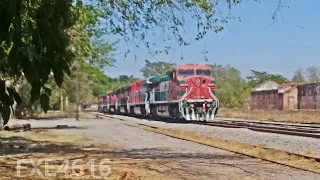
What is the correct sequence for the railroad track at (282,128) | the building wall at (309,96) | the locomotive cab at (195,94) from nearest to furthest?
1. the railroad track at (282,128)
2. the locomotive cab at (195,94)
3. the building wall at (309,96)

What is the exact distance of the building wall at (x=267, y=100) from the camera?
61647mm

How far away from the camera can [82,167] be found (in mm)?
8484

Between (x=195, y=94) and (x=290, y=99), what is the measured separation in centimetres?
3678

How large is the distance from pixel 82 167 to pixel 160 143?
6.67m

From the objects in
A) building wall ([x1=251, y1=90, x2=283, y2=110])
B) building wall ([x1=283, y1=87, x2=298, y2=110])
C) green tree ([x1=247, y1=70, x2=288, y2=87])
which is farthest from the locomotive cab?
green tree ([x1=247, y1=70, x2=288, y2=87])

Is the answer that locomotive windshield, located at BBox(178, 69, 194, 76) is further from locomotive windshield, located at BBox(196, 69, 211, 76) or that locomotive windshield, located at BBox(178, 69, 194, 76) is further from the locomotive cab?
locomotive windshield, located at BBox(196, 69, 211, 76)

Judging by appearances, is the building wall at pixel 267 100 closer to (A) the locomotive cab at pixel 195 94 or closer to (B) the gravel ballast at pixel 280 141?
(A) the locomotive cab at pixel 195 94

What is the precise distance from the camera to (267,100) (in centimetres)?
6500

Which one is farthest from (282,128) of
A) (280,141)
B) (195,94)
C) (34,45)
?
(34,45)

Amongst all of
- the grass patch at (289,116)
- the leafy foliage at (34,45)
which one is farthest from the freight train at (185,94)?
the leafy foliage at (34,45)

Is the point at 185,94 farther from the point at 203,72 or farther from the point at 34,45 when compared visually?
the point at 34,45

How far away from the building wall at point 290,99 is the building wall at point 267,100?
701mm

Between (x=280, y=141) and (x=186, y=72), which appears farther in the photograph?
(x=186, y=72)

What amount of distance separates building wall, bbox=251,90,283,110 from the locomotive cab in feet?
116
